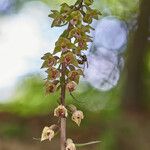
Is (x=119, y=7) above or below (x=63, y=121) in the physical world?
above

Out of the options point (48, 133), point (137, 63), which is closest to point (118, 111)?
point (137, 63)

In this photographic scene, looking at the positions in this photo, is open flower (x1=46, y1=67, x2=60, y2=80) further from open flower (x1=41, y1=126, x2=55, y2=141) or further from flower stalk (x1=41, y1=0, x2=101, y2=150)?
open flower (x1=41, y1=126, x2=55, y2=141)

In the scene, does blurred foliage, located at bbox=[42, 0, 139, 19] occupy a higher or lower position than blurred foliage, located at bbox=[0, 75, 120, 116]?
higher

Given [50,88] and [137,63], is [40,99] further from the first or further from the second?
[50,88]

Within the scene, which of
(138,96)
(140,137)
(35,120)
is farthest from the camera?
(35,120)

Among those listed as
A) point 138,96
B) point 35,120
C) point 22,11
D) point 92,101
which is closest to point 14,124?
point 35,120

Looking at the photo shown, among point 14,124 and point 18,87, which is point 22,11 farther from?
point 14,124

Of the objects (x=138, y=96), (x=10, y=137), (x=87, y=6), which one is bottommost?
(x=10, y=137)

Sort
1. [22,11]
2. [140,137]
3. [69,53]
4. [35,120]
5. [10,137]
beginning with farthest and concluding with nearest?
[22,11] < [35,120] < [10,137] < [140,137] < [69,53]

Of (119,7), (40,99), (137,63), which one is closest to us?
(119,7)

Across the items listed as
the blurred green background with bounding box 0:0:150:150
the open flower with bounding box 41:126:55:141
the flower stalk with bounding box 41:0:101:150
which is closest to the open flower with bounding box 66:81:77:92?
the flower stalk with bounding box 41:0:101:150

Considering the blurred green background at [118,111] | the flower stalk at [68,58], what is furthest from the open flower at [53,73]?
the blurred green background at [118,111]
